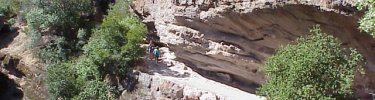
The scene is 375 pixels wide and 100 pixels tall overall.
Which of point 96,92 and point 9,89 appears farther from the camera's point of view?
point 9,89

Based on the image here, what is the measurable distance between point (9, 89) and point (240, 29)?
12442 mm

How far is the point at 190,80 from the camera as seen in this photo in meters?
19.8

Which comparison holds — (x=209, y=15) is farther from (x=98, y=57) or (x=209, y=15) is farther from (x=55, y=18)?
(x=55, y=18)

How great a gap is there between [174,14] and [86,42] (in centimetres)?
555

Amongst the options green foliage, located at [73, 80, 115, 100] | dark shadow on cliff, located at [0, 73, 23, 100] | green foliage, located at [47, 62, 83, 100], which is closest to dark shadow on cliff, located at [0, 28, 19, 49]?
dark shadow on cliff, located at [0, 73, 23, 100]

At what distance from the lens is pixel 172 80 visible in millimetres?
19203

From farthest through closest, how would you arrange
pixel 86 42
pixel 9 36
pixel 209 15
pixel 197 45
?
pixel 9 36
pixel 86 42
pixel 197 45
pixel 209 15

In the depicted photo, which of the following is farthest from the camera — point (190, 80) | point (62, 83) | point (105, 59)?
point (62, 83)

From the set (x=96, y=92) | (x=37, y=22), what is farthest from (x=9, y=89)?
(x=96, y=92)

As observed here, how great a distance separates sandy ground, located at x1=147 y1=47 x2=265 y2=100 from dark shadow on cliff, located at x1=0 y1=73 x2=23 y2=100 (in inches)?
295

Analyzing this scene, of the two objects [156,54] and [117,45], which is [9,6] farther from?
[156,54]

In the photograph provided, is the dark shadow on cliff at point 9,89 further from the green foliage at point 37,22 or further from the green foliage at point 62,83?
the green foliage at point 62,83

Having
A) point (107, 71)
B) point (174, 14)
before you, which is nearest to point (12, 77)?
point (107, 71)

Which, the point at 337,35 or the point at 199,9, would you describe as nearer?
the point at 337,35
